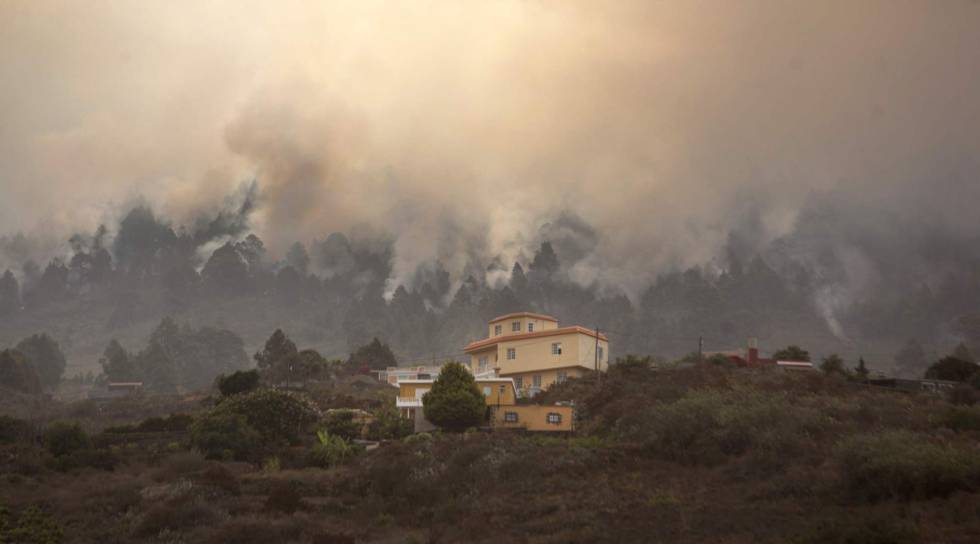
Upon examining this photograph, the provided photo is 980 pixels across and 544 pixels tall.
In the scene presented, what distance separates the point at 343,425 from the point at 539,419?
39.9ft

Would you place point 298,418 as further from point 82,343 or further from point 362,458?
point 82,343

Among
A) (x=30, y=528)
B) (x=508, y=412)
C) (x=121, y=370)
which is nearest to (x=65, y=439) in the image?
(x=30, y=528)

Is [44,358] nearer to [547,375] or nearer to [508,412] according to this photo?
[547,375]

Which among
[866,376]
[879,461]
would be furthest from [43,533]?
[866,376]

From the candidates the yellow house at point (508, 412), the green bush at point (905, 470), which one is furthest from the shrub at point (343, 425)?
the green bush at point (905, 470)

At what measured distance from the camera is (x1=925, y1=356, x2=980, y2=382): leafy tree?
60.9 meters

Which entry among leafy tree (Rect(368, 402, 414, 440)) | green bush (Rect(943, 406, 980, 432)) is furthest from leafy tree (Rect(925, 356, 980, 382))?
leafy tree (Rect(368, 402, 414, 440))

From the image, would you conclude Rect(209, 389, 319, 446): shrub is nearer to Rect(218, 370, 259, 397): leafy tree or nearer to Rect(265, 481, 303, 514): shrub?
Rect(218, 370, 259, 397): leafy tree

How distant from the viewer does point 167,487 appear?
3381 cm

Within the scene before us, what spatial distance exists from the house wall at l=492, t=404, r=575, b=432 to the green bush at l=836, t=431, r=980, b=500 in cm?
2286

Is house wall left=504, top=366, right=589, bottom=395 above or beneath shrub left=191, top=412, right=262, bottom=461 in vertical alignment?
above

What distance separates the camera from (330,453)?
1710 inches

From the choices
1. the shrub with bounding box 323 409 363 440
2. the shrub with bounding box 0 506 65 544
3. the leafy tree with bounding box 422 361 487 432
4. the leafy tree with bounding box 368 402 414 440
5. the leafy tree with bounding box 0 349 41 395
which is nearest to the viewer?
the shrub with bounding box 0 506 65 544

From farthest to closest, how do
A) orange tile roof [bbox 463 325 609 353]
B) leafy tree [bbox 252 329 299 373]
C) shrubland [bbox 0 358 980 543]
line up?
leafy tree [bbox 252 329 299 373], orange tile roof [bbox 463 325 609 353], shrubland [bbox 0 358 980 543]
